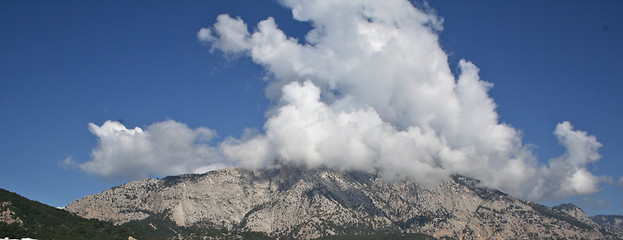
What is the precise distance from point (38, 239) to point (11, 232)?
44.8 feet

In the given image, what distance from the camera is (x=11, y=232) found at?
199 metres

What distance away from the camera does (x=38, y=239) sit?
19725 centimetres
